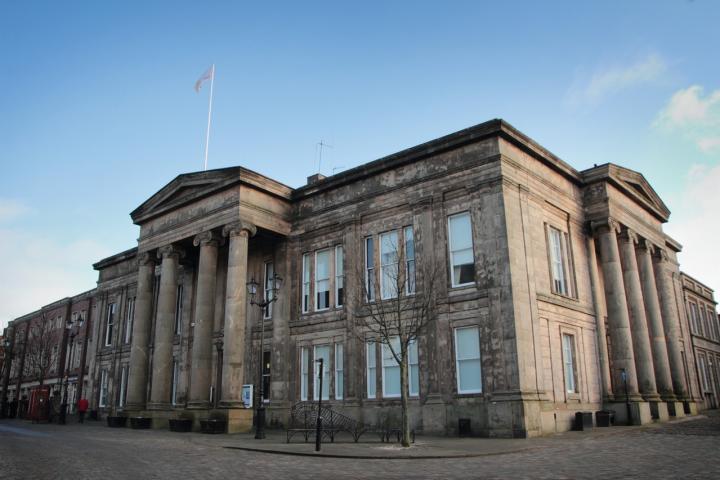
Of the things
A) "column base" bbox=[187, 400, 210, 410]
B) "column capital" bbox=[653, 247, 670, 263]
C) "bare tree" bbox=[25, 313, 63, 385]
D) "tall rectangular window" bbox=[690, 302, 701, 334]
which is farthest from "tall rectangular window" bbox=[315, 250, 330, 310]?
"bare tree" bbox=[25, 313, 63, 385]

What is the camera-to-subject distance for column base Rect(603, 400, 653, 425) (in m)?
25.2

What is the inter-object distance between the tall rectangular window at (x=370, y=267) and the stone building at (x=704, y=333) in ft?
84.8

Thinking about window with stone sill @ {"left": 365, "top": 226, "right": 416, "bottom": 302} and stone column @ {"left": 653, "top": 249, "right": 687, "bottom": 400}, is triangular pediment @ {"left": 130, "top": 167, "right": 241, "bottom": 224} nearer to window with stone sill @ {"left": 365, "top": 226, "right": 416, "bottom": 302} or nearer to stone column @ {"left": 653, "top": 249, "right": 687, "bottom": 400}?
window with stone sill @ {"left": 365, "top": 226, "right": 416, "bottom": 302}

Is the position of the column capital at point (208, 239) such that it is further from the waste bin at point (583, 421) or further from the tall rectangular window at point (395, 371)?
the waste bin at point (583, 421)

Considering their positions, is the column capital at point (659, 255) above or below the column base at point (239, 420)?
above

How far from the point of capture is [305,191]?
31.1 m

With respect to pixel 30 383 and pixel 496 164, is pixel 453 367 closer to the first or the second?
pixel 496 164

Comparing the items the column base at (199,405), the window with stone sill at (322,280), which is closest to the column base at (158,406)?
the column base at (199,405)

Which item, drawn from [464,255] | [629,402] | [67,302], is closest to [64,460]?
[464,255]

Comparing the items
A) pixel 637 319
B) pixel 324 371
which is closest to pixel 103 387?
pixel 324 371

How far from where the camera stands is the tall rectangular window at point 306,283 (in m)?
30.3

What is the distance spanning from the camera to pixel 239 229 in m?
29.0

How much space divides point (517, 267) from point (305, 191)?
12.5 m

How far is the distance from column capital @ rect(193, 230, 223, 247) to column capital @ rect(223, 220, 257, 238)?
1350 millimetres
